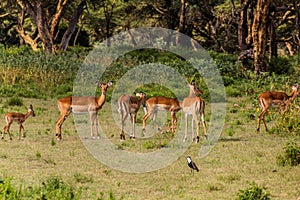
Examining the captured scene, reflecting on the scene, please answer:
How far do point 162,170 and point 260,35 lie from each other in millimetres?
17132

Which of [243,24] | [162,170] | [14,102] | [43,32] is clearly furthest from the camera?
[43,32]

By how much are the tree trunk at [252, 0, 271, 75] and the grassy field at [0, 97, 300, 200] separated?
1200 centimetres

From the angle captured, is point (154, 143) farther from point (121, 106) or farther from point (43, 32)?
point (43, 32)

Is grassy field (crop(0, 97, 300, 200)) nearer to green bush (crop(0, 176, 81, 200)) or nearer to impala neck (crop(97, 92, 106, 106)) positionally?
green bush (crop(0, 176, 81, 200))

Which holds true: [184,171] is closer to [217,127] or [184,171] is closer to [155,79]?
[217,127]

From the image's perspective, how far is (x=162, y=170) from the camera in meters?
12.2

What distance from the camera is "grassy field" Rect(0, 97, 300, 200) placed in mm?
10555

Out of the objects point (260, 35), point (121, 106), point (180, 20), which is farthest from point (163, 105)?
point (180, 20)

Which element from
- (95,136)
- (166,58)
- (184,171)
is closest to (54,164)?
(184,171)

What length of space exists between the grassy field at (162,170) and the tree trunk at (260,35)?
1200 centimetres

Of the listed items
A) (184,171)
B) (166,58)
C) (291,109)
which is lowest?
(184,171)

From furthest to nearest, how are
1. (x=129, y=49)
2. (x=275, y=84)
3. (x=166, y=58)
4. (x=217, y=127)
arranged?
(x=129, y=49) < (x=166, y=58) < (x=275, y=84) < (x=217, y=127)

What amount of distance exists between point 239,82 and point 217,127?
9.17m

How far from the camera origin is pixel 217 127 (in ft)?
57.5
